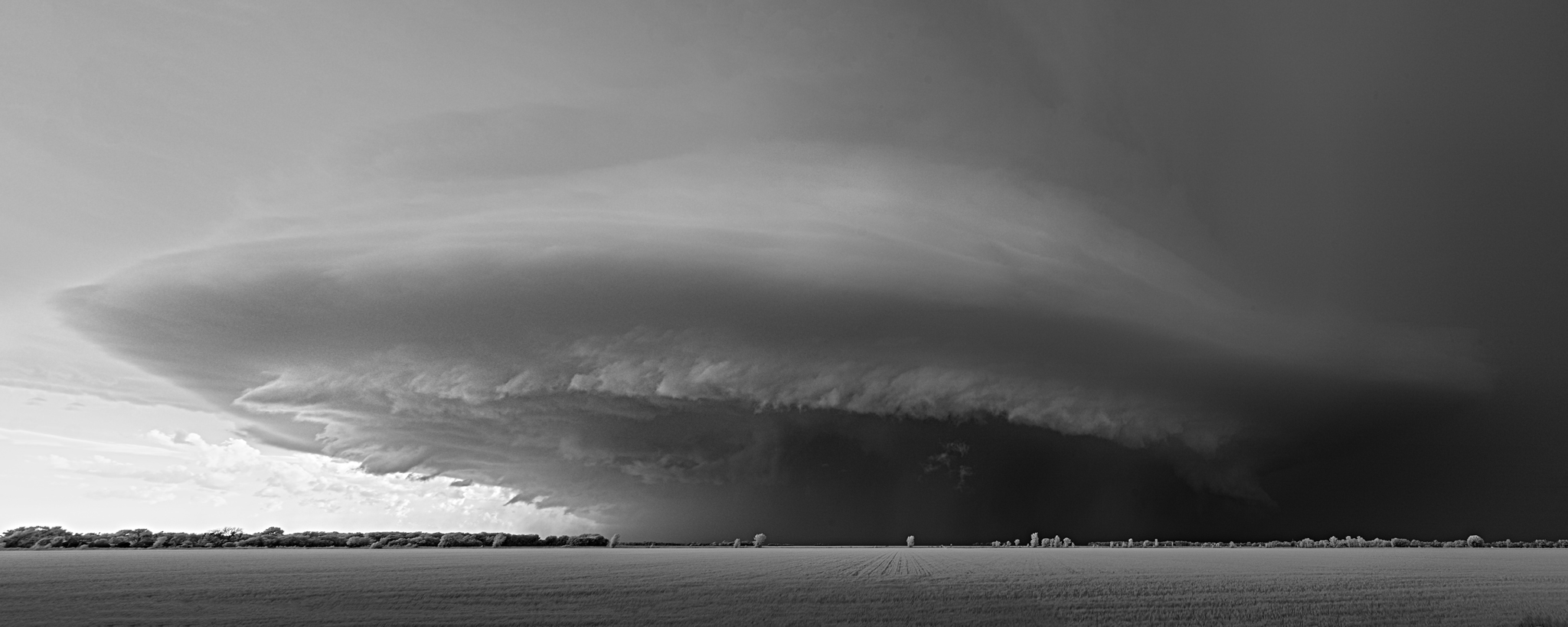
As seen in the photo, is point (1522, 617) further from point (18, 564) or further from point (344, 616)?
point (18, 564)

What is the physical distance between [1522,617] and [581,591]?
62.3 m

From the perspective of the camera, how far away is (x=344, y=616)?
49438mm

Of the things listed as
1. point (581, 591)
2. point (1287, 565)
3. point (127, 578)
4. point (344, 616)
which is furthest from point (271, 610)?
point (1287, 565)

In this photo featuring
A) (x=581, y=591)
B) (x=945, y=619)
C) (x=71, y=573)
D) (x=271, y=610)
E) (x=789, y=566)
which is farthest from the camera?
(x=789, y=566)

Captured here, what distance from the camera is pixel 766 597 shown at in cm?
5997

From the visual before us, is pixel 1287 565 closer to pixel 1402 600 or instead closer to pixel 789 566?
pixel 1402 600

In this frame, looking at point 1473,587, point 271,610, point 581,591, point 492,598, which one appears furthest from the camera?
point 1473,587

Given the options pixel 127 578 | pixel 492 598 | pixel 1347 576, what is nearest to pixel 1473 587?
pixel 1347 576

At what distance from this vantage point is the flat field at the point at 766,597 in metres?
49.1

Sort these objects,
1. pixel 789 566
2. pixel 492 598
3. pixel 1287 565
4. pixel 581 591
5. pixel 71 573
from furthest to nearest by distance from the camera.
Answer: pixel 1287 565, pixel 789 566, pixel 71 573, pixel 581 591, pixel 492 598

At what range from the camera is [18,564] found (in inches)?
4304

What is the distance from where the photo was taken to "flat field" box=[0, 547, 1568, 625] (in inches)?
1934

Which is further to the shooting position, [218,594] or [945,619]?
[218,594]

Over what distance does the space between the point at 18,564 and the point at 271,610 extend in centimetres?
8886
